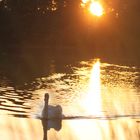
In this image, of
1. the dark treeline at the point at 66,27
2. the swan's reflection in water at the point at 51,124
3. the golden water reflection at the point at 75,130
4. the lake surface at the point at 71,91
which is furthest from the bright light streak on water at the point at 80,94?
the dark treeline at the point at 66,27

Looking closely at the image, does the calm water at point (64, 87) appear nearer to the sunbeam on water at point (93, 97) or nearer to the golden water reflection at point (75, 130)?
→ the sunbeam on water at point (93, 97)

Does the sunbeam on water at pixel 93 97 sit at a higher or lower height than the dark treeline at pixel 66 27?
lower

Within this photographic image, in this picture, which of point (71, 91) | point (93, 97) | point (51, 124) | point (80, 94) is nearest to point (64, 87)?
point (71, 91)

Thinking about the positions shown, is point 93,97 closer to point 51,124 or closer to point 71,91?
point 71,91

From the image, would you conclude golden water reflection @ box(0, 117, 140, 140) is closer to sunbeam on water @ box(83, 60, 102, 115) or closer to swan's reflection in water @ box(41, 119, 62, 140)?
swan's reflection in water @ box(41, 119, 62, 140)

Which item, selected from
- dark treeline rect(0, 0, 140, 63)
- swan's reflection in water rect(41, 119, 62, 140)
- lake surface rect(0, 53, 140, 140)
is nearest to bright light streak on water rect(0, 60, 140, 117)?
lake surface rect(0, 53, 140, 140)

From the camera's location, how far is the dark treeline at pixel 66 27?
61.6 m

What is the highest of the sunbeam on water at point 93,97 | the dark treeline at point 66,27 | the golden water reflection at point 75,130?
the dark treeline at point 66,27

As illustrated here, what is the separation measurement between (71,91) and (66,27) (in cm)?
4136

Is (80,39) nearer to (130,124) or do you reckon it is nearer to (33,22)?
(33,22)

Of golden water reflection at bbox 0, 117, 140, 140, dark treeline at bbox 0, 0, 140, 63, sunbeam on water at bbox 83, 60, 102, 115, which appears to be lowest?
golden water reflection at bbox 0, 117, 140, 140

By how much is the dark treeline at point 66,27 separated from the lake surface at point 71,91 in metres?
19.8

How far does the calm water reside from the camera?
17.4 metres

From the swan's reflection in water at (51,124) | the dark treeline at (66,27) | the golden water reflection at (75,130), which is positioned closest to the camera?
the golden water reflection at (75,130)
